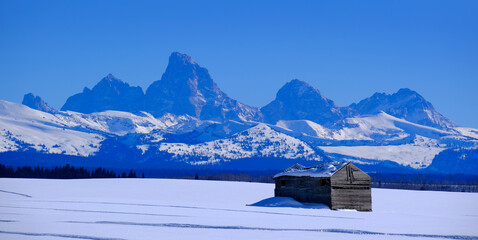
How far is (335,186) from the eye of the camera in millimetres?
71062

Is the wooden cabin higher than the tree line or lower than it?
lower

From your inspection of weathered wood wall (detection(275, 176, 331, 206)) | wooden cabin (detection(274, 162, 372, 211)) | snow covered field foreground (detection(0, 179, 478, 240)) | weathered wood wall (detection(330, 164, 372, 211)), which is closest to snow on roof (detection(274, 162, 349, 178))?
wooden cabin (detection(274, 162, 372, 211))

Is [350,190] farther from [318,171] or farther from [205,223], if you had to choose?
[205,223]

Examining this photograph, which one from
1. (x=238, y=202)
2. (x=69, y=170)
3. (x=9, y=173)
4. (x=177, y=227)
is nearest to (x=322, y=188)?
(x=238, y=202)

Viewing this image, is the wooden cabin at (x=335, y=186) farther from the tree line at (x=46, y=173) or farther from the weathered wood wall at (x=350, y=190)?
the tree line at (x=46, y=173)

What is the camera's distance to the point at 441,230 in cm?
4944

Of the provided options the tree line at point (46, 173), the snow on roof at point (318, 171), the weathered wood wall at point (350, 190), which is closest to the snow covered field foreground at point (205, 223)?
the weathered wood wall at point (350, 190)

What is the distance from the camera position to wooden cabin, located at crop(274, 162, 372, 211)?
7106 centimetres

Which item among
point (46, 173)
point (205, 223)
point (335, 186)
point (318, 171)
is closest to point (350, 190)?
point (335, 186)

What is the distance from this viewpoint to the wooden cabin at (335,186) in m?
71.1

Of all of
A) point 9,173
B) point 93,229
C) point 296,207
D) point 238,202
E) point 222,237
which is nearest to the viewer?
point 222,237

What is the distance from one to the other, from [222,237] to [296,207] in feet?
98.8

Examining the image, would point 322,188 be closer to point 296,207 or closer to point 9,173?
point 296,207

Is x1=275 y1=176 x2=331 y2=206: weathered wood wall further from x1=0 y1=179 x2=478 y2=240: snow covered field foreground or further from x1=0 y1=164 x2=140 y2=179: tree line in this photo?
x1=0 y1=164 x2=140 y2=179: tree line
